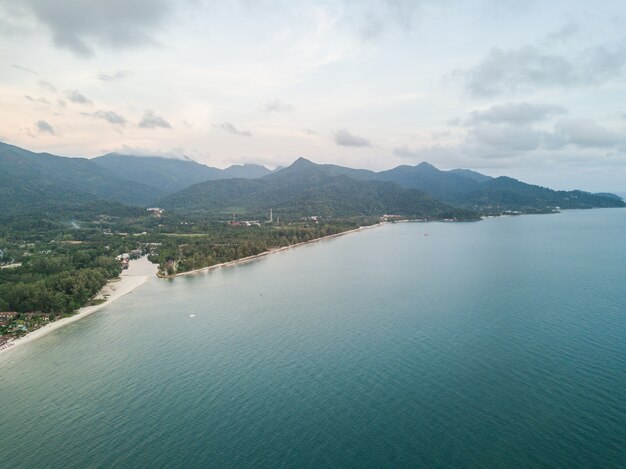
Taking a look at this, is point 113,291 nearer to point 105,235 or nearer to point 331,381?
point 331,381

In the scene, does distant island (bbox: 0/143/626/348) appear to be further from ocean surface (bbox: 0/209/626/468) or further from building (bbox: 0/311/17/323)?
ocean surface (bbox: 0/209/626/468)

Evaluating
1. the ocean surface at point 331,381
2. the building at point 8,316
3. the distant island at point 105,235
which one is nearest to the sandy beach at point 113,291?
the distant island at point 105,235

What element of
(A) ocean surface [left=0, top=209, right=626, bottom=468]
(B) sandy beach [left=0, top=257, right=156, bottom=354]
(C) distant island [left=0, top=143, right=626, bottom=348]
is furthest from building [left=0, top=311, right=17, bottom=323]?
(A) ocean surface [left=0, top=209, right=626, bottom=468]

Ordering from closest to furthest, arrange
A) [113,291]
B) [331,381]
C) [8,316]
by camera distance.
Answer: [331,381], [8,316], [113,291]

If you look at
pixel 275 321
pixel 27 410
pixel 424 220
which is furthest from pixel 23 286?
pixel 424 220

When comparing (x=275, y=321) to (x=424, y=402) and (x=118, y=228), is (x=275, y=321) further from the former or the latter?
(x=118, y=228)

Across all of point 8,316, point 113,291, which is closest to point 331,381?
point 8,316
